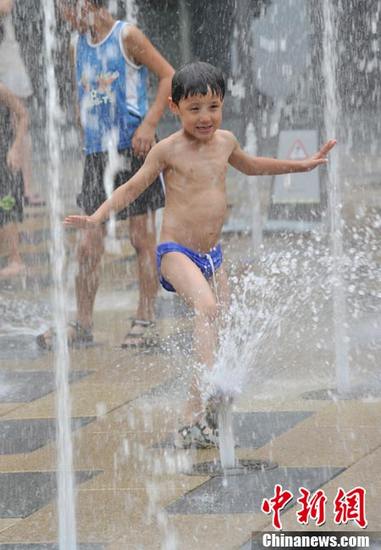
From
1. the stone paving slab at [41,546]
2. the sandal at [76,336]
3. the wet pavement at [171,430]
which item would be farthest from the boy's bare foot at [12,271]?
the stone paving slab at [41,546]

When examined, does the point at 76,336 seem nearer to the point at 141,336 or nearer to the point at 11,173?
the point at 141,336

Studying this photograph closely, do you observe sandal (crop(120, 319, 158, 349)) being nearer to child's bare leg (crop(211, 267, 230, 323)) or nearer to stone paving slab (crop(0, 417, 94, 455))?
stone paving slab (crop(0, 417, 94, 455))

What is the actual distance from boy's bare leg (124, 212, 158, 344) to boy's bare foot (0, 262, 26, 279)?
2.27 m

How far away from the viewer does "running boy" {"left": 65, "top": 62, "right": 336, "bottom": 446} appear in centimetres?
499

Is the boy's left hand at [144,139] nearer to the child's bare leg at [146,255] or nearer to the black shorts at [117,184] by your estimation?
the black shorts at [117,184]

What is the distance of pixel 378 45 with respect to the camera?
17.8 m

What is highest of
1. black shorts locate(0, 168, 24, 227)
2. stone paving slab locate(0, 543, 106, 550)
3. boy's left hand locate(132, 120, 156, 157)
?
black shorts locate(0, 168, 24, 227)

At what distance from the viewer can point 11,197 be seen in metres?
8.70

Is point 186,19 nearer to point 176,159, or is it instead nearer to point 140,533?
point 176,159

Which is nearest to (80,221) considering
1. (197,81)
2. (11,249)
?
(197,81)

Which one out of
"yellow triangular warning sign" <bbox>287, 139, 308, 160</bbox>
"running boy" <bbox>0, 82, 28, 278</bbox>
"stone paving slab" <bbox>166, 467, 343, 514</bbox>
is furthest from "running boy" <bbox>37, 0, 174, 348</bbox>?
"yellow triangular warning sign" <bbox>287, 139, 308, 160</bbox>

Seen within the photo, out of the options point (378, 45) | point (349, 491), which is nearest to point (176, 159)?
point (349, 491)

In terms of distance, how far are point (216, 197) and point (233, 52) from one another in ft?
34.2

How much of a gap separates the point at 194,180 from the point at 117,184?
1677 mm
